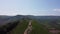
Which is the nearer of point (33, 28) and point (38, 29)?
point (33, 28)

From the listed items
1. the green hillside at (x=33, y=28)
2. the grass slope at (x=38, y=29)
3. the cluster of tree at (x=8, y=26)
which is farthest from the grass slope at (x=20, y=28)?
the grass slope at (x=38, y=29)

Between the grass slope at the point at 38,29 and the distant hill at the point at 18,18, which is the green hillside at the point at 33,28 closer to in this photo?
the grass slope at the point at 38,29

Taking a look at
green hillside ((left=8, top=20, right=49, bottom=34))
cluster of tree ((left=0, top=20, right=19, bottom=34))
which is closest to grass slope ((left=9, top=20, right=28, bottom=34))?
green hillside ((left=8, top=20, right=49, bottom=34))

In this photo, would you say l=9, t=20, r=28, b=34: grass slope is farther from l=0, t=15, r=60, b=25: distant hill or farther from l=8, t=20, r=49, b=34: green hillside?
l=0, t=15, r=60, b=25: distant hill

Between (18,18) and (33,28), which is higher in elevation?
(18,18)

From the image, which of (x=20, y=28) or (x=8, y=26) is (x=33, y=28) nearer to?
(x=20, y=28)

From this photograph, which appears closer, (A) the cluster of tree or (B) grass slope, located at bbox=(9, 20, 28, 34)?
(B) grass slope, located at bbox=(9, 20, 28, 34)

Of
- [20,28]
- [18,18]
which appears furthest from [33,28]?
[18,18]

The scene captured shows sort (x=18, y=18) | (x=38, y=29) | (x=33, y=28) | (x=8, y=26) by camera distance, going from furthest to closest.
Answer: (x=18, y=18), (x=8, y=26), (x=38, y=29), (x=33, y=28)

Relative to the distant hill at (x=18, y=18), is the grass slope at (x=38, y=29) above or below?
below
